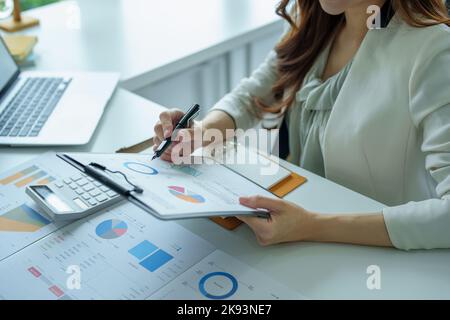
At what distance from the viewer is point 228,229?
804 millimetres

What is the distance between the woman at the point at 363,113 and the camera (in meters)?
0.77

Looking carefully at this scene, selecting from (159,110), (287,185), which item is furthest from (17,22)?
(287,185)

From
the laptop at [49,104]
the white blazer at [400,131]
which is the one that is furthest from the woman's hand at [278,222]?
the laptop at [49,104]

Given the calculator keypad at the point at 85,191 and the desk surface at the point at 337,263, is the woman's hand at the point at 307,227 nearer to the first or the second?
the desk surface at the point at 337,263

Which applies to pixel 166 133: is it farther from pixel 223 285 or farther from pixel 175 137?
pixel 223 285

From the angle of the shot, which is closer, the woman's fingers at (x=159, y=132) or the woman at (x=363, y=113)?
the woman at (x=363, y=113)

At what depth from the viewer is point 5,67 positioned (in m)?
1.20

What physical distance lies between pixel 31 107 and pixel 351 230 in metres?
0.77

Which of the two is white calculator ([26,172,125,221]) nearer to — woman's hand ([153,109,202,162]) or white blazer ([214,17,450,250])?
woman's hand ([153,109,202,162])

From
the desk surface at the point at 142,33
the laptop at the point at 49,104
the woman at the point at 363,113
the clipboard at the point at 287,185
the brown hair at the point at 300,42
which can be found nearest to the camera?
the woman at the point at 363,113

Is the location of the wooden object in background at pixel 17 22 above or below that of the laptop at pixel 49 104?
above

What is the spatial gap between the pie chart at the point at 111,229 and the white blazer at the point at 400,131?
43 cm

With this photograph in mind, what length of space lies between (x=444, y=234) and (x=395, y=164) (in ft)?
0.74

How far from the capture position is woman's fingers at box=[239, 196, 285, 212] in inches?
30.0
